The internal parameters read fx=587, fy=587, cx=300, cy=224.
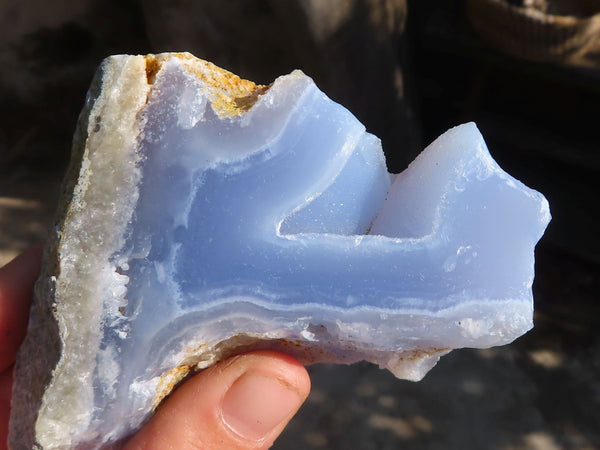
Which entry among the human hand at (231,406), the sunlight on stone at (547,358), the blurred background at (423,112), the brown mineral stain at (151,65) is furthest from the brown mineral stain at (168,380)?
the sunlight on stone at (547,358)

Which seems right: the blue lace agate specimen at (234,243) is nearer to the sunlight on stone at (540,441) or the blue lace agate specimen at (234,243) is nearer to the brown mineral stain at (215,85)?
the brown mineral stain at (215,85)

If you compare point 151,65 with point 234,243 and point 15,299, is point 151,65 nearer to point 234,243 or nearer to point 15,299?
point 234,243

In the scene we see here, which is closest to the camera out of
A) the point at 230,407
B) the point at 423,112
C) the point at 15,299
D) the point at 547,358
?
the point at 230,407

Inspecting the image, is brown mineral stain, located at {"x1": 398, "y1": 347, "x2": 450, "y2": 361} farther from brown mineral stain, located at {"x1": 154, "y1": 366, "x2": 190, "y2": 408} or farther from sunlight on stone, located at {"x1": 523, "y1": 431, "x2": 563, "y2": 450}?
sunlight on stone, located at {"x1": 523, "y1": 431, "x2": 563, "y2": 450}

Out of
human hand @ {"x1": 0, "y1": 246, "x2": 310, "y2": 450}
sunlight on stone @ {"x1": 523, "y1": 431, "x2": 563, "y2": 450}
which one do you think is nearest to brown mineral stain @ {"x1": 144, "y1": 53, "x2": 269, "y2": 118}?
human hand @ {"x1": 0, "y1": 246, "x2": 310, "y2": 450}

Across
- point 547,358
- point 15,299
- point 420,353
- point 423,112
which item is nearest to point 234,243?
point 420,353
